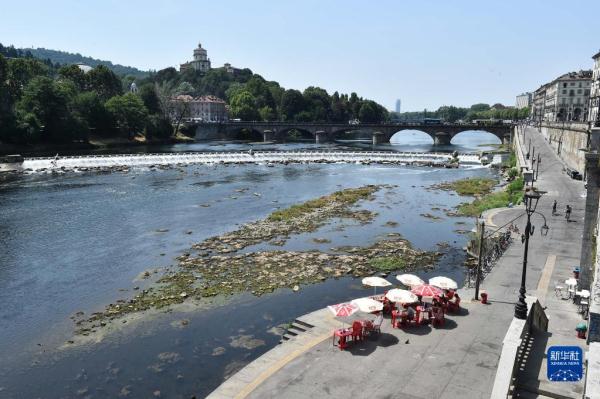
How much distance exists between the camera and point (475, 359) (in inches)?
696

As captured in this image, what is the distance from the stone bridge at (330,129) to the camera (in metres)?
148

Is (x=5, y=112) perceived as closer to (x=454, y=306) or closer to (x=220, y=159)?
(x=220, y=159)

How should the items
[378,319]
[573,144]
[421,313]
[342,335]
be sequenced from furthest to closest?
[573,144] → [421,313] → [378,319] → [342,335]

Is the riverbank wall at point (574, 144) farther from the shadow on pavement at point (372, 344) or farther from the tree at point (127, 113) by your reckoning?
the tree at point (127, 113)

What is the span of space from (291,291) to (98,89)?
484 ft

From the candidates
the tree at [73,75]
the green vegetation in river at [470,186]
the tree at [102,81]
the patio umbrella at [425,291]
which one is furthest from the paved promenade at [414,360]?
the tree at [102,81]

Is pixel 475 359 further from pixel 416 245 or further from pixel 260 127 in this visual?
pixel 260 127

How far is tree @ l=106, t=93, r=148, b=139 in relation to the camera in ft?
420

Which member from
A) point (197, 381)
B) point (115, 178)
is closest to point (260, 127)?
point (115, 178)

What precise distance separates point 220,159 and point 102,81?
76.2 metres

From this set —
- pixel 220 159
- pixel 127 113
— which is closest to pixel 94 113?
pixel 127 113

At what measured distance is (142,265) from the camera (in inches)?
1369
